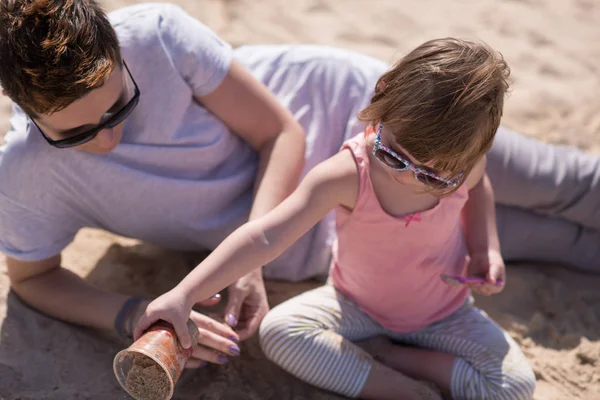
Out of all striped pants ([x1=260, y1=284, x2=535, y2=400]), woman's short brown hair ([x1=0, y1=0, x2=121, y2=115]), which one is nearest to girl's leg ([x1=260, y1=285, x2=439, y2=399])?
striped pants ([x1=260, y1=284, x2=535, y2=400])

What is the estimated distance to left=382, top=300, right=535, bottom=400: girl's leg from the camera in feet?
6.29

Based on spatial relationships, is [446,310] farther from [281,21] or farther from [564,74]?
[281,21]

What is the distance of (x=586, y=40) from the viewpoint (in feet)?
11.7

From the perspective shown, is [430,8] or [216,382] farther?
[430,8]

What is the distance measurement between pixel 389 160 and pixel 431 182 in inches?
4.4

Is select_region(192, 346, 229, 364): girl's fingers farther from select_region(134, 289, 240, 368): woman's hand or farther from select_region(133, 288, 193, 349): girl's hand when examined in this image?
select_region(133, 288, 193, 349): girl's hand

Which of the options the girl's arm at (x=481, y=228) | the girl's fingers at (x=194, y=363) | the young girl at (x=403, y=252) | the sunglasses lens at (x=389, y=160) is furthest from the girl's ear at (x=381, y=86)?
the girl's fingers at (x=194, y=363)

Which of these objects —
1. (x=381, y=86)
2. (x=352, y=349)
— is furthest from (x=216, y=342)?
(x=381, y=86)

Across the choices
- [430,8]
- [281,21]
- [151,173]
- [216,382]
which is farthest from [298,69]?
[430,8]

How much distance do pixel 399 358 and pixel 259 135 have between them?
751 millimetres

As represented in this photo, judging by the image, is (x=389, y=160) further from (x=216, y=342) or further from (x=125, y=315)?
(x=125, y=315)

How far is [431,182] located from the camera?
167 centimetres

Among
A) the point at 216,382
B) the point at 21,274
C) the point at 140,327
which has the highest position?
the point at 140,327

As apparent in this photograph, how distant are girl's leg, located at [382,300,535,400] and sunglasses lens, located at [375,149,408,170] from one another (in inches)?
23.3
